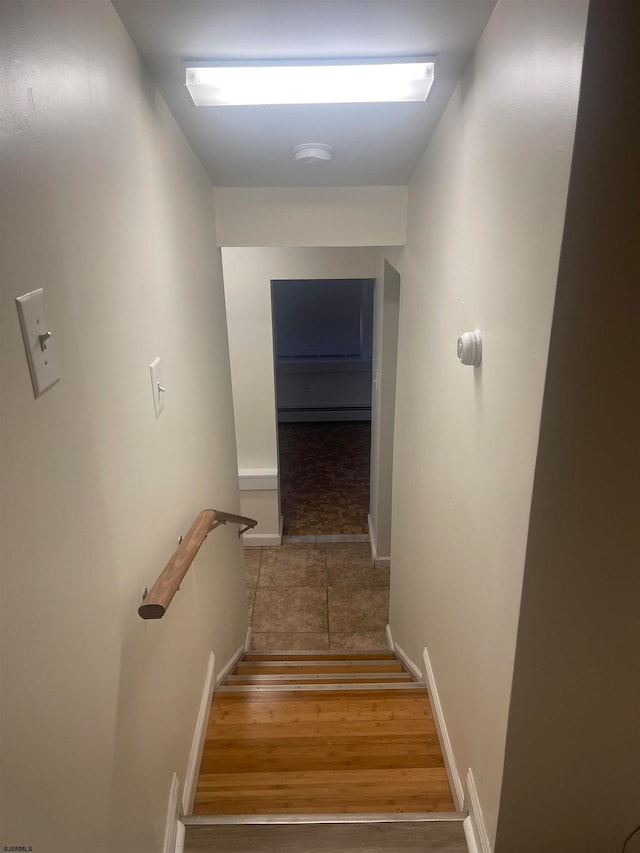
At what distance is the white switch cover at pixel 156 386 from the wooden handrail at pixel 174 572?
0.42 meters

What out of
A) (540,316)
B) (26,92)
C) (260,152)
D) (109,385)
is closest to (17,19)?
(26,92)

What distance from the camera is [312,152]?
192cm

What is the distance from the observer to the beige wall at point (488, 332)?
899 mm

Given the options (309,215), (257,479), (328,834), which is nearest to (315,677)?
(328,834)

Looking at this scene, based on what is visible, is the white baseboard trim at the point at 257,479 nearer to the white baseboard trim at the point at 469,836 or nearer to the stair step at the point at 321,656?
the stair step at the point at 321,656

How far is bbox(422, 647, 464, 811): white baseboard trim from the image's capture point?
1644 mm

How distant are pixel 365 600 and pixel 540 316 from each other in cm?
339

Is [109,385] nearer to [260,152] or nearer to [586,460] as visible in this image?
[586,460]

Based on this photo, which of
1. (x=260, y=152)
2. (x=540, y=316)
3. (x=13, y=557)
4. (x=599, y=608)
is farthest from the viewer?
(x=260, y=152)

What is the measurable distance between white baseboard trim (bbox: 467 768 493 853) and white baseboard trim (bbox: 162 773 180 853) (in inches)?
33.7

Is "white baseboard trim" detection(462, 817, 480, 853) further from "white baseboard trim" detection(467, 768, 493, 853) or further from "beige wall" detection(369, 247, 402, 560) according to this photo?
"beige wall" detection(369, 247, 402, 560)

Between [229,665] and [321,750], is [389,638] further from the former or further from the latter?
[321,750]

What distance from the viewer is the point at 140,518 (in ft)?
4.24

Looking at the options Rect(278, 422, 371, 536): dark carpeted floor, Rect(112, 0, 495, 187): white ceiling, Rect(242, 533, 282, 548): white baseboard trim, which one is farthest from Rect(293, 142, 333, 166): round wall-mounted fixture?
Rect(278, 422, 371, 536): dark carpeted floor
